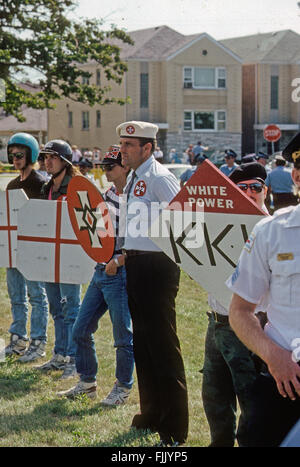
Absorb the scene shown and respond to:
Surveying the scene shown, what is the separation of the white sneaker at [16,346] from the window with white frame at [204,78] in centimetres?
4821

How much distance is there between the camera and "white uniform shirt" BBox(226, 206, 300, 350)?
9.77 ft

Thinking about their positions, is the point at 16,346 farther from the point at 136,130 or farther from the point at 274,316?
the point at 274,316

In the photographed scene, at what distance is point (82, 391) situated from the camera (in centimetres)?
623

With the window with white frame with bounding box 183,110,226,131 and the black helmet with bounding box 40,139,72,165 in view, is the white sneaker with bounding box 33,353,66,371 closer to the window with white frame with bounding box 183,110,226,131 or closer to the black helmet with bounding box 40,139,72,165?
the black helmet with bounding box 40,139,72,165

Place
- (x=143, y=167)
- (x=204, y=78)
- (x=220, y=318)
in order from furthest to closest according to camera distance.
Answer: (x=204, y=78), (x=143, y=167), (x=220, y=318)

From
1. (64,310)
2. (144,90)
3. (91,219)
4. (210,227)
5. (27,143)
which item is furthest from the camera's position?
(144,90)

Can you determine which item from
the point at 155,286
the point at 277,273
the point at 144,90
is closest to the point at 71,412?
the point at 155,286

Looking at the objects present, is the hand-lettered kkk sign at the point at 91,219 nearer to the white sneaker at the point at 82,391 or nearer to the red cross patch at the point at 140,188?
the red cross patch at the point at 140,188

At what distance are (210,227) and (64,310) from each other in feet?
11.2

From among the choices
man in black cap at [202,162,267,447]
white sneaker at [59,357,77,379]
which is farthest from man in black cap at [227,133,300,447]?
white sneaker at [59,357,77,379]

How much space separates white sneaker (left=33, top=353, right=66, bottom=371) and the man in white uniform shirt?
7.01 feet

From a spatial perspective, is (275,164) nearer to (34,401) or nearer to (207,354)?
(34,401)

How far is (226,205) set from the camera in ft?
12.2

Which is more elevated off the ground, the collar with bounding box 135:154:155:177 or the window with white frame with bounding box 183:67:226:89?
the window with white frame with bounding box 183:67:226:89
